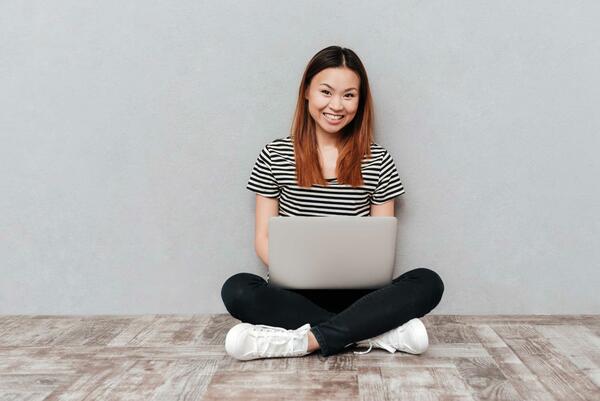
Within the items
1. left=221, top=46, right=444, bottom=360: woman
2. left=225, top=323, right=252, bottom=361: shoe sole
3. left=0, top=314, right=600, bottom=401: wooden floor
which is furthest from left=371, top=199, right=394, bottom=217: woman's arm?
left=225, top=323, right=252, bottom=361: shoe sole

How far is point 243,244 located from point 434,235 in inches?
23.6

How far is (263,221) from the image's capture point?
1972 millimetres

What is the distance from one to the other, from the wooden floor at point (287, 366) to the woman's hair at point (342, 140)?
505 mm

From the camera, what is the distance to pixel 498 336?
71.8 inches

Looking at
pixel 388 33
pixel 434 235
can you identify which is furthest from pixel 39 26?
pixel 434 235

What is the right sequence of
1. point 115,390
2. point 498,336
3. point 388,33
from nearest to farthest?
point 115,390, point 498,336, point 388,33

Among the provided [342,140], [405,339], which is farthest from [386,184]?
[405,339]

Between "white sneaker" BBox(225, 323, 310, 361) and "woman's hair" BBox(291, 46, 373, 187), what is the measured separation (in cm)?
49

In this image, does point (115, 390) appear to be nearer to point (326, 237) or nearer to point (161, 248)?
point (326, 237)

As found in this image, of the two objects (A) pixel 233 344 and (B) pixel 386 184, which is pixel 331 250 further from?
(B) pixel 386 184

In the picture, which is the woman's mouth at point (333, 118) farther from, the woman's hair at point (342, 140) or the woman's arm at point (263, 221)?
the woman's arm at point (263, 221)

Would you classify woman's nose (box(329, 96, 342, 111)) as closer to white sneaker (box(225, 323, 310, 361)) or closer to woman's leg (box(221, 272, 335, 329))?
woman's leg (box(221, 272, 335, 329))

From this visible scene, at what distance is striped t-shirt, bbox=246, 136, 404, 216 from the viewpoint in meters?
1.93

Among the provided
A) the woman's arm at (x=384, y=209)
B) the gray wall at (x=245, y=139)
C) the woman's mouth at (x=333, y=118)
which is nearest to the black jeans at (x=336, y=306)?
the woman's arm at (x=384, y=209)
